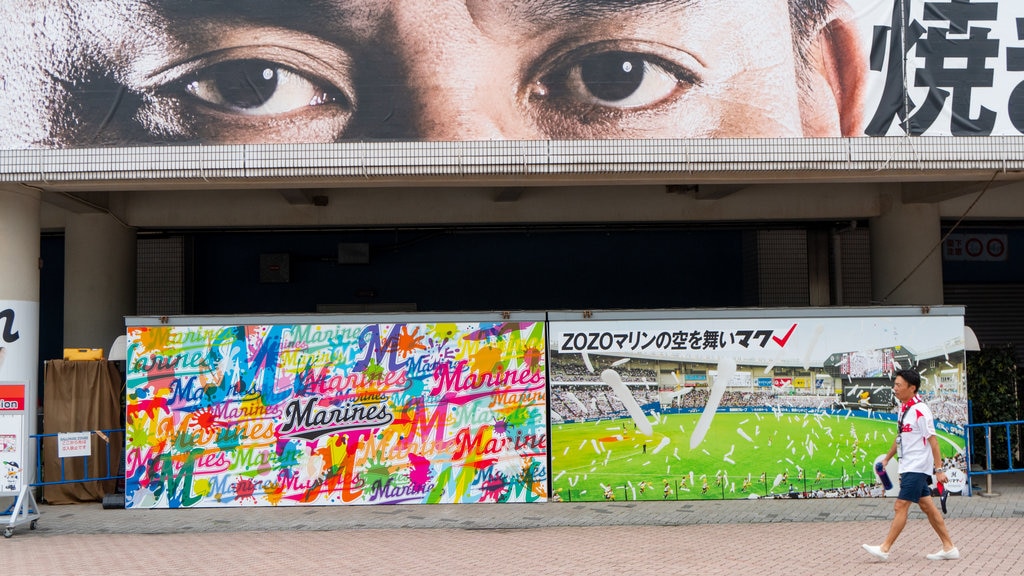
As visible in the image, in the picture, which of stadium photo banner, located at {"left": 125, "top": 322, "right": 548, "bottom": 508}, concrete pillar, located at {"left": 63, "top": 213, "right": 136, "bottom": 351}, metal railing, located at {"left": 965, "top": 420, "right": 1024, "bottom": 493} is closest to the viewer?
stadium photo banner, located at {"left": 125, "top": 322, "right": 548, "bottom": 508}

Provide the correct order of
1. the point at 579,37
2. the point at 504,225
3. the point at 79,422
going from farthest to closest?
1. the point at 504,225
2. the point at 79,422
3. the point at 579,37

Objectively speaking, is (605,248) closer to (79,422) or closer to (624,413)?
(624,413)

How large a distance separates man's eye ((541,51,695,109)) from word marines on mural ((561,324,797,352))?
2533 mm

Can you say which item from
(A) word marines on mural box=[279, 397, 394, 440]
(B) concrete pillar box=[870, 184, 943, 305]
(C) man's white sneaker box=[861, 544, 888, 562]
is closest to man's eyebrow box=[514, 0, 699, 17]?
(A) word marines on mural box=[279, 397, 394, 440]

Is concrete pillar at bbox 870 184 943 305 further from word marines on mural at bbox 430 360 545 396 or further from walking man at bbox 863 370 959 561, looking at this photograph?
walking man at bbox 863 370 959 561

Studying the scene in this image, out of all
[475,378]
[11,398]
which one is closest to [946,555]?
[475,378]

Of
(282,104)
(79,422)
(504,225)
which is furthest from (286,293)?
(282,104)

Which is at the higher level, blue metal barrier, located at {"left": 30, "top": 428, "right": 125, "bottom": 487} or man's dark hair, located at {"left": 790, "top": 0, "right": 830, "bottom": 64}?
man's dark hair, located at {"left": 790, "top": 0, "right": 830, "bottom": 64}

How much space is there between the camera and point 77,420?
37.7 ft

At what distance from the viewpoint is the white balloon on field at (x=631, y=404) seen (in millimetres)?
10617

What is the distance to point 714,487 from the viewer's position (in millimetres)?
10625

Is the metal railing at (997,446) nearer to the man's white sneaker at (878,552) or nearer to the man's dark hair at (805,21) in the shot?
the man's white sneaker at (878,552)

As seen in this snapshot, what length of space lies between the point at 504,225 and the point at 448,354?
16.9 ft

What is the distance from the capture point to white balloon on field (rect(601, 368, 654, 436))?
34.8 ft
